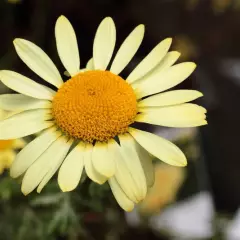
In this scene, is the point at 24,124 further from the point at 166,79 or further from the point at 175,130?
the point at 175,130

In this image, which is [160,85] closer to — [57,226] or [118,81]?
[118,81]

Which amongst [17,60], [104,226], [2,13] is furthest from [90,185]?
[2,13]

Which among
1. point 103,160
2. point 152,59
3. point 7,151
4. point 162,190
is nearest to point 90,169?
point 103,160

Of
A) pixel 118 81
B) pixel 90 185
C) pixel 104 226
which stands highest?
pixel 118 81

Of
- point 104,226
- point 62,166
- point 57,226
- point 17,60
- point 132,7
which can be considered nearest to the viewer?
point 62,166

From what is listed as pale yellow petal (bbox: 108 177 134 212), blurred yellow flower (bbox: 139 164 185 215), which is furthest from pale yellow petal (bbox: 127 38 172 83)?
blurred yellow flower (bbox: 139 164 185 215)

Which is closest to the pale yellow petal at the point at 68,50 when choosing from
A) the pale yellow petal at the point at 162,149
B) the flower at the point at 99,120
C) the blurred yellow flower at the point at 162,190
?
the flower at the point at 99,120

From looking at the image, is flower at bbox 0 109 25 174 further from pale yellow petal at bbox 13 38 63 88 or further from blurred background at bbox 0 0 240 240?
pale yellow petal at bbox 13 38 63 88
